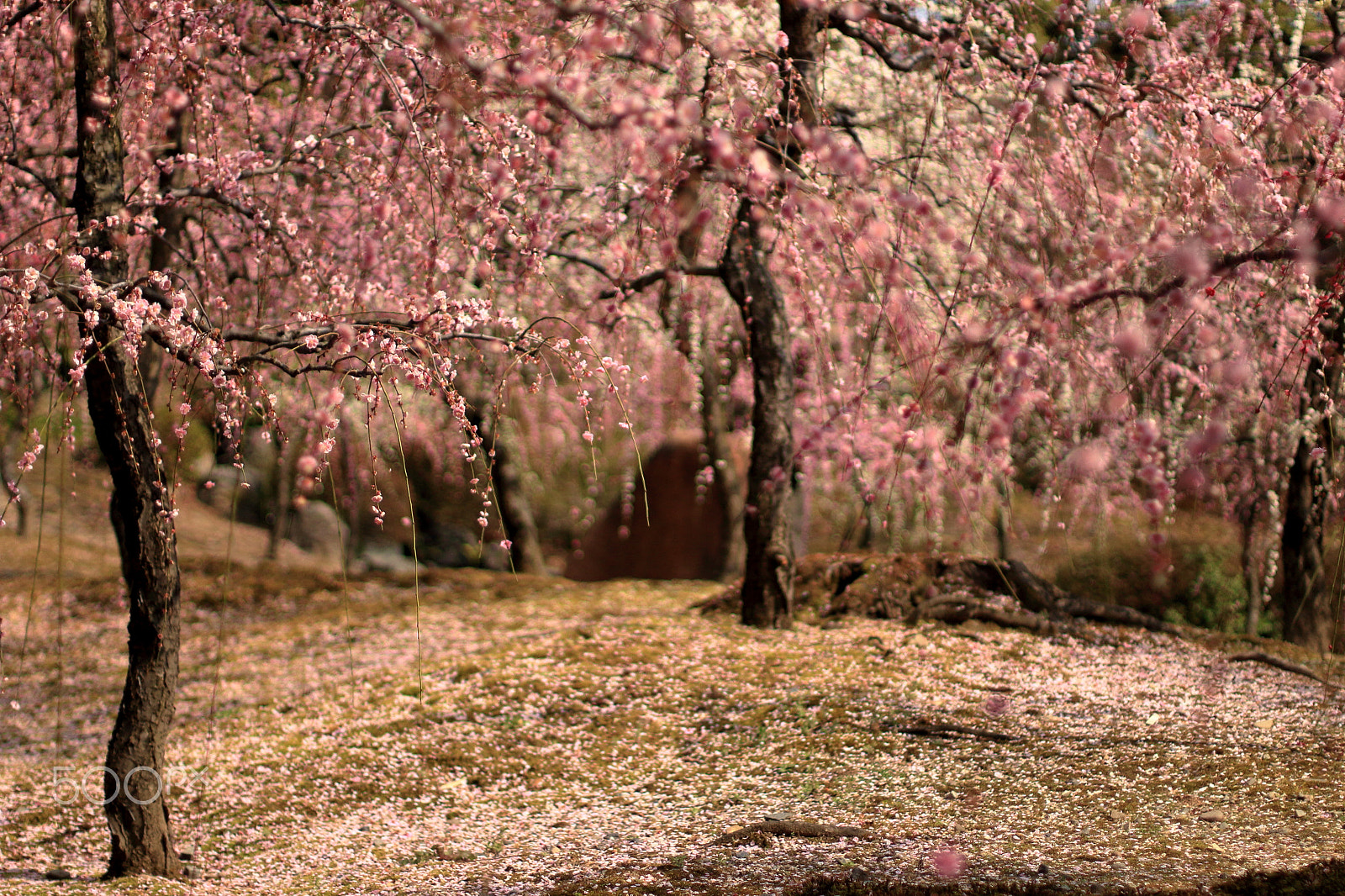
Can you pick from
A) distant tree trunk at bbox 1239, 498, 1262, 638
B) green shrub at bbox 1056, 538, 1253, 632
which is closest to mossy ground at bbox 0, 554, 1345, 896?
distant tree trunk at bbox 1239, 498, 1262, 638

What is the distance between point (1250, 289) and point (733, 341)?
15.9 feet

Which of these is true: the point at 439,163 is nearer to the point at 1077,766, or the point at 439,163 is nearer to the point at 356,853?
the point at 356,853

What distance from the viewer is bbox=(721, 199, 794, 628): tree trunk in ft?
22.2

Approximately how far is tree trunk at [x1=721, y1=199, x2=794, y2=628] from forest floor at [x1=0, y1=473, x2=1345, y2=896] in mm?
329

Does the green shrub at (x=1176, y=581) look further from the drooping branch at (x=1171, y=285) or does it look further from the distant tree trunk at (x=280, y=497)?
the distant tree trunk at (x=280, y=497)

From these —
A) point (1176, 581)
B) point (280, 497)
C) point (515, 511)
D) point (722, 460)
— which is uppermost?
point (722, 460)

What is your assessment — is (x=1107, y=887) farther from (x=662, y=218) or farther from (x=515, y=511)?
(x=515, y=511)

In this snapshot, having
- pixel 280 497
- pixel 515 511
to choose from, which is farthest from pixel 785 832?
pixel 280 497

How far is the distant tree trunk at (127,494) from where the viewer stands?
395 cm

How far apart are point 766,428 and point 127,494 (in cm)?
380

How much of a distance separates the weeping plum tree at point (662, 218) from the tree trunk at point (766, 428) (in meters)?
0.02

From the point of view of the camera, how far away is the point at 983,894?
3.28 m

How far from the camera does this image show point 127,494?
400cm

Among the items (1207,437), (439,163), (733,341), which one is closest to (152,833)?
(439,163)
